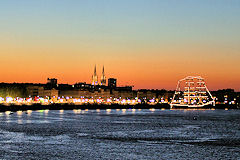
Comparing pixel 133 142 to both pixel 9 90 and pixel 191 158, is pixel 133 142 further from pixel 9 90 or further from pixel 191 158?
pixel 9 90

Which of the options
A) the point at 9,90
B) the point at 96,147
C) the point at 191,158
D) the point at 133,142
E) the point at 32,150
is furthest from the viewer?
the point at 9,90

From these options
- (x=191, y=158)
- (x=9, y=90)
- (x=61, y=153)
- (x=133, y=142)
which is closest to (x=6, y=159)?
(x=61, y=153)

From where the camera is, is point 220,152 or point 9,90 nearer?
point 220,152

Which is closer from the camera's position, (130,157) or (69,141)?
(130,157)

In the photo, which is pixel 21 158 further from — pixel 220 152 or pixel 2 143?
pixel 220 152

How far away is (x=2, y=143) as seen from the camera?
33.3 m

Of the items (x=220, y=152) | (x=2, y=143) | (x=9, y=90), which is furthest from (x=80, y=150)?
(x=9, y=90)

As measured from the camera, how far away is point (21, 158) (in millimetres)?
26000

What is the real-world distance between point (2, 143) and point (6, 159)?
8191mm

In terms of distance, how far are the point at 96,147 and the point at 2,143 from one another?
7.17m

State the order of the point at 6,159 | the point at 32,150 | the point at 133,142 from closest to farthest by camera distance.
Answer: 1. the point at 6,159
2. the point at 32,150
3. the point at 133,142

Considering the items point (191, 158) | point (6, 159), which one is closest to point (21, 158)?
point (6, 159)

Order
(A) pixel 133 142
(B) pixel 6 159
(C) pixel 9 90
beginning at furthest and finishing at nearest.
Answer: (C) pixel 9 90
(A) pixel 133 142
(B) pixel 6 159

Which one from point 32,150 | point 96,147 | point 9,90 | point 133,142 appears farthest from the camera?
point 9,90
